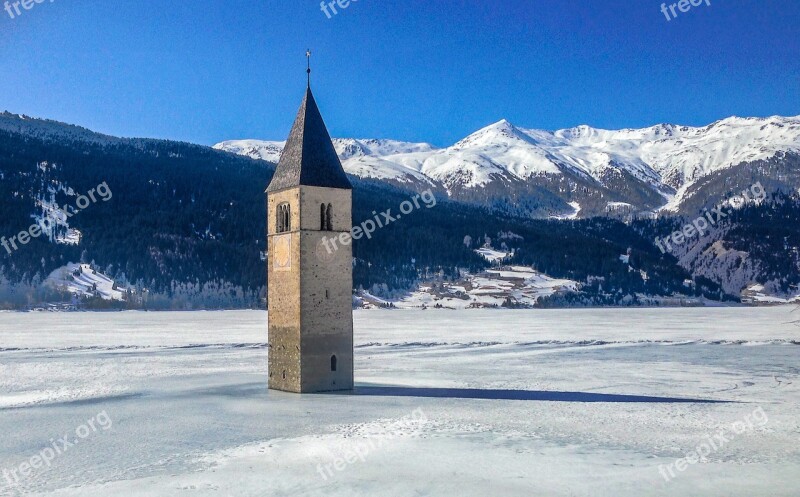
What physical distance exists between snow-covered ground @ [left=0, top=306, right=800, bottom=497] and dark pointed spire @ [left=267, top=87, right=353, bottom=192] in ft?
34.1

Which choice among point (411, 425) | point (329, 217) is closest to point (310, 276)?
point (329, 217)

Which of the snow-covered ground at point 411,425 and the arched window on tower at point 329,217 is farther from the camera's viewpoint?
the arched window on tower at point 329,217

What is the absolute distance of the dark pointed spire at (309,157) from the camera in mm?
40844

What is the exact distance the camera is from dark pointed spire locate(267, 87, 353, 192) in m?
40.8

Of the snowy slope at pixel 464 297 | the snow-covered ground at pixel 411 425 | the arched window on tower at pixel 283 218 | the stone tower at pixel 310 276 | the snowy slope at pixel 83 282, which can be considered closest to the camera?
the snow-covered ground at pixel 411 425

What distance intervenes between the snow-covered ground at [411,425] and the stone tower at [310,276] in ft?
5.24

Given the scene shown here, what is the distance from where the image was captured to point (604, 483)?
2245cm

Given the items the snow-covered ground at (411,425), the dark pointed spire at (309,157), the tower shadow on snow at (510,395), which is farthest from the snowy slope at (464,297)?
the tower shadow on snow at (510,395)

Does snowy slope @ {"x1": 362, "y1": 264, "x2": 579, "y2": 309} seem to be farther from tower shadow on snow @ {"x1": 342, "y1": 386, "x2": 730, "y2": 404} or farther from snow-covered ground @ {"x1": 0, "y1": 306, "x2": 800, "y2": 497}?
tower shadow on snow @ {"x1": 342, "y1": 386, "x2": 730, "y2": 404}

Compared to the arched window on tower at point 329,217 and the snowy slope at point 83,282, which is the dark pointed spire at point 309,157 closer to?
the arched window on tower at point 329,217

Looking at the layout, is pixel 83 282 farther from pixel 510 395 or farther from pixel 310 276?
pixel 510 395

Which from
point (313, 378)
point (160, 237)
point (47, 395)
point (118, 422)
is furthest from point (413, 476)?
point (160, 237)

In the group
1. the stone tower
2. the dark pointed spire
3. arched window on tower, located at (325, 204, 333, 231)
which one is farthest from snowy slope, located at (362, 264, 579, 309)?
arched window on tower, located at (325, 204, 333, 231)

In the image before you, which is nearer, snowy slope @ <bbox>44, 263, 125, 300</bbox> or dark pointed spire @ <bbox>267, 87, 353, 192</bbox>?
dark pointed spire @ <bbox>267, 87, 353, 192</bbox>
